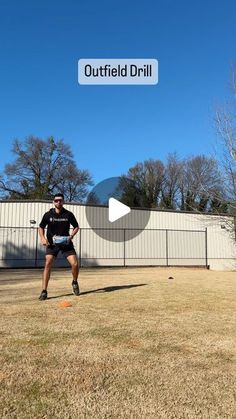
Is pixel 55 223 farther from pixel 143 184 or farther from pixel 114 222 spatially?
pixel 143 184

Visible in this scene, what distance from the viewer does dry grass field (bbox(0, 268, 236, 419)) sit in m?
2.65

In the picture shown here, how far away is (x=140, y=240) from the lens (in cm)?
3058

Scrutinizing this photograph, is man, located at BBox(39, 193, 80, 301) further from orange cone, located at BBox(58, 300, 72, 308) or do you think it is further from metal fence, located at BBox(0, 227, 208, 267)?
metal fence, located at BBox(0, 227, 208, 267)

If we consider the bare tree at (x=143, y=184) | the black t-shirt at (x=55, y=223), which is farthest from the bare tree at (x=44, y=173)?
the black t-shirt at (x=55, y=223)

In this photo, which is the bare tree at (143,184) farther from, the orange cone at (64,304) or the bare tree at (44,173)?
the orange cone at (64,304)

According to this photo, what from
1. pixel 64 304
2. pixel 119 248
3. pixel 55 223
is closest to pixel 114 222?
pixel 119 248

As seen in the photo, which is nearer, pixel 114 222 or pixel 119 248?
pixel 119 248

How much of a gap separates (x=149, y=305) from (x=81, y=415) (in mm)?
4012

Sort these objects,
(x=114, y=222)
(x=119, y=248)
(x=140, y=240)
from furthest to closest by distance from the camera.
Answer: (x=114, y=222) → (x=140, y=240) → (x=119, y=248)

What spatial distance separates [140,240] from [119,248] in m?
1.72

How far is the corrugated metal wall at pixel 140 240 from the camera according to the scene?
27812 mm

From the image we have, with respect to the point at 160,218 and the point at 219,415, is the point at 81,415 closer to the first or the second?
the point at 219,415

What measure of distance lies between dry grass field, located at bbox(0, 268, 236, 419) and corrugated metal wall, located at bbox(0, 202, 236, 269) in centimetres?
2203

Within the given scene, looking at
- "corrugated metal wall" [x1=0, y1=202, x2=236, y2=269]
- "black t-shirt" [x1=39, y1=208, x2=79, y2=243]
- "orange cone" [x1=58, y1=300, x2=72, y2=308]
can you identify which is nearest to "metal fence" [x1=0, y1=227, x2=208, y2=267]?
"corrugated metal wall" [x1=0, y1=202, x2=236, y2=269]
